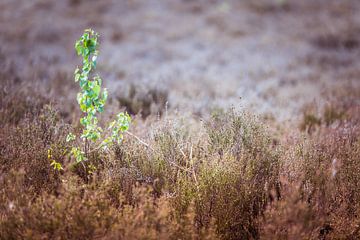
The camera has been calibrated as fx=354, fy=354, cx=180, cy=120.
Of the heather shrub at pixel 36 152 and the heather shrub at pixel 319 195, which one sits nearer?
the heather shrub at pixel 319 195

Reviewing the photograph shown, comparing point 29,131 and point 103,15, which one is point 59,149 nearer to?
point 29,131

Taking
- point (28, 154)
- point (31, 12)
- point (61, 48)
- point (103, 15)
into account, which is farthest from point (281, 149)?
point (31, 12)

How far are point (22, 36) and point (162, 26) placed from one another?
4070 mm

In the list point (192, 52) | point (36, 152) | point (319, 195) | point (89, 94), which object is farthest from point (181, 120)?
point (192, 52)

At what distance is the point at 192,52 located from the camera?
938 cm

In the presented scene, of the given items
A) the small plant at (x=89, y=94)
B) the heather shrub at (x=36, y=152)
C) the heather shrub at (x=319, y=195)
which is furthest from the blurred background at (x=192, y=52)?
the heather shrub at (x=319, y=195)

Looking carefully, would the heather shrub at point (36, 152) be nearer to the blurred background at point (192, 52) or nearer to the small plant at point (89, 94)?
Answer: the small plant at point (89, 94)

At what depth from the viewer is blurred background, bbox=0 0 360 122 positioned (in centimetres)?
563

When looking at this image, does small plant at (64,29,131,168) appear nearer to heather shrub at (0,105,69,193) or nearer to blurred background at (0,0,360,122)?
heather shrub at (0,105,69,193)

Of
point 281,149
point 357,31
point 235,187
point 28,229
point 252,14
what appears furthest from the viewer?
point 252,14

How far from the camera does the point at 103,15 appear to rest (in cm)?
1140

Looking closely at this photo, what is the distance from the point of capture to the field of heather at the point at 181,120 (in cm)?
226

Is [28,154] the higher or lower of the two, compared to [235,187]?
higher

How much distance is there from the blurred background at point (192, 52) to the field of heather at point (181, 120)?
55mm
